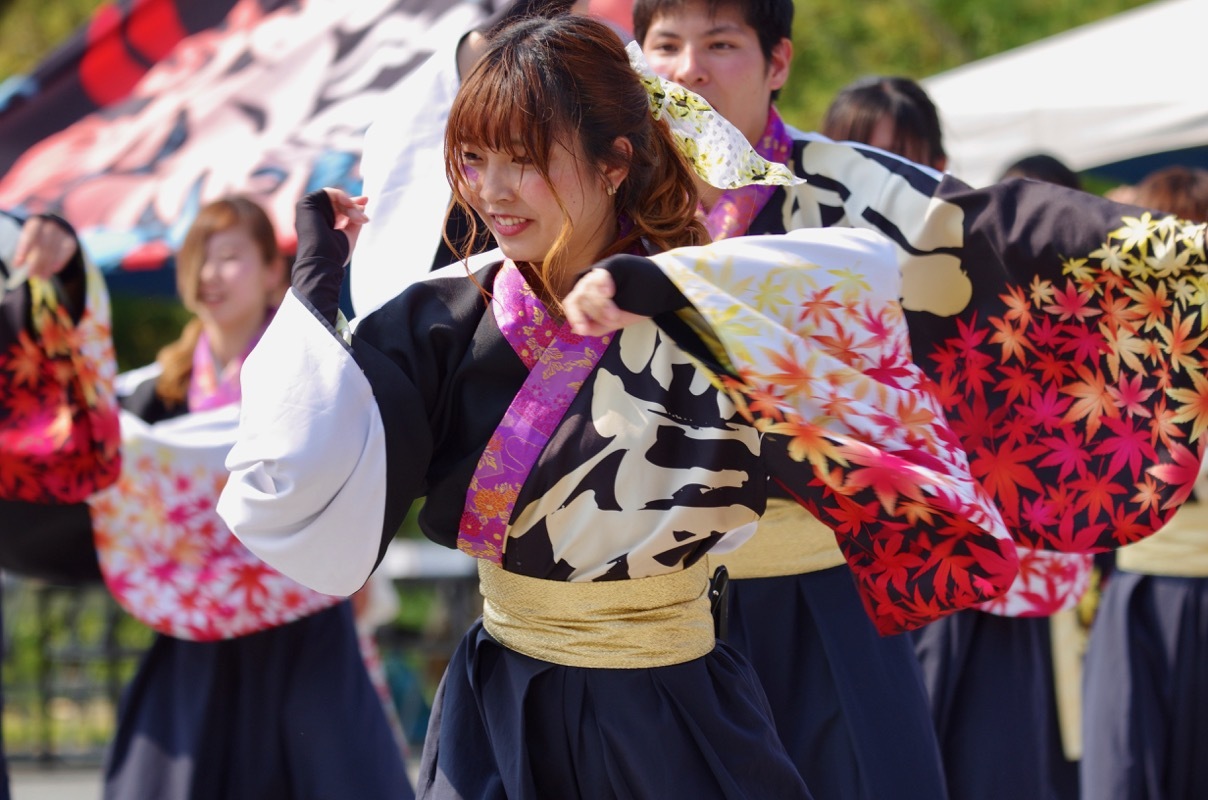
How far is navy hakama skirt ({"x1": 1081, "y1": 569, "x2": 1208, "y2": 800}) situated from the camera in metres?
3.75

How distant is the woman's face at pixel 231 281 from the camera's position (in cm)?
411

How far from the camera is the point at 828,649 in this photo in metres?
2.77

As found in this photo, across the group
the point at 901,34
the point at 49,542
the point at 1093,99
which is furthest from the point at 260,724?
the point at 901,34

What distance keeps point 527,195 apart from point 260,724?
2081 millimetres

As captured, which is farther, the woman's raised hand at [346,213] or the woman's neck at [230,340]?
the woman's neck at [230,340]

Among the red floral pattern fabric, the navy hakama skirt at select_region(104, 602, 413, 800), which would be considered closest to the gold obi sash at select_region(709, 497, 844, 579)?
the navy hakama skirt at select_region(104, 602, 413, 800)

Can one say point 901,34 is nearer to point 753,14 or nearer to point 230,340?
point 230,340

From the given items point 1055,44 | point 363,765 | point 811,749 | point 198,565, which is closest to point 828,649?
point 811,749

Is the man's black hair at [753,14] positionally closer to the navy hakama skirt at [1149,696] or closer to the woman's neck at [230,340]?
the woman's neck at [230,340]

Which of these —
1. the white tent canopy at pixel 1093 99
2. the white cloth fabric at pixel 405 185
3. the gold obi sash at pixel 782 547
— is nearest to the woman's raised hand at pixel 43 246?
the white cloth fabric at pixel 405 185

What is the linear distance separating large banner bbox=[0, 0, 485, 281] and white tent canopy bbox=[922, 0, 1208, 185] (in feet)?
5.71

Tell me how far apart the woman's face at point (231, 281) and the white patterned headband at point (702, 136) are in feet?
6.49

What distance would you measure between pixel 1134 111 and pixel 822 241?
122 inches

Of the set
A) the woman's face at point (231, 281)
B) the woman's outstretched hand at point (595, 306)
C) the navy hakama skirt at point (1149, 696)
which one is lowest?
the navy hakama skirt at point (1149, 696)
